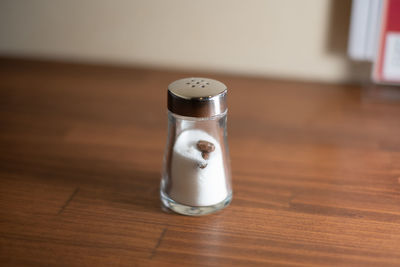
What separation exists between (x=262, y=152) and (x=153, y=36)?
0.44 meters

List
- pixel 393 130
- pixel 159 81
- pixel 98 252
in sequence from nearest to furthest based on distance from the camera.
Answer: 1. pixel 98 252
2. pixel 393 130
3. pixel 159 81

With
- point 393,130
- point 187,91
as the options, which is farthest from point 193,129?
point 393,130

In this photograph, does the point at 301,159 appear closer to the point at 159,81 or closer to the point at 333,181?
the point at 333,181

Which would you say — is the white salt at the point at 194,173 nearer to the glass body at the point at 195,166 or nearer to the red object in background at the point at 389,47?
the glass body at the point at 195,166

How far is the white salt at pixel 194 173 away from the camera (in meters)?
0.66

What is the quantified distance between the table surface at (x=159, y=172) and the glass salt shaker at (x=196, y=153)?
23 millimetres

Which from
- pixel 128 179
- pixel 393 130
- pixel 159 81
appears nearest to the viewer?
pixel 128 179

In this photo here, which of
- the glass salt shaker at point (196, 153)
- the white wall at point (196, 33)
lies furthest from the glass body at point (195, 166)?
the white wall at point (196, 33)

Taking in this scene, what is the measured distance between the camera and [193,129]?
683 mm

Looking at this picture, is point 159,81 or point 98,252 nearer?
point 98,252

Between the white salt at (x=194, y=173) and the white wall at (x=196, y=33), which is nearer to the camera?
the white salt at (x=194, y=173)

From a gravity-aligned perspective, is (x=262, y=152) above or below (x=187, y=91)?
below

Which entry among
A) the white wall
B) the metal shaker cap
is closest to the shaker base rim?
the metal shaker cap

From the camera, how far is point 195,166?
0.66 metres
